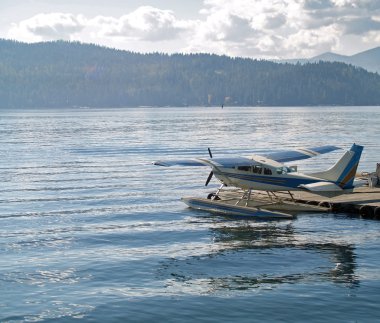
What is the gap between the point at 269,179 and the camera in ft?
122

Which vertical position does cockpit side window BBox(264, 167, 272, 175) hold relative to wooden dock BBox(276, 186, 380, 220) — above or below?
above

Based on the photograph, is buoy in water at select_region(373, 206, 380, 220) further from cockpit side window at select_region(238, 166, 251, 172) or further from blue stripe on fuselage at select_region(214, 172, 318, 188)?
cockpit side window at select_region(238, 166, 251, 172)

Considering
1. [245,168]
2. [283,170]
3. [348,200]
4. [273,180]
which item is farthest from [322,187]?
[245,168]

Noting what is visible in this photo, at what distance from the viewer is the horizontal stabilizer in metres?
35.5

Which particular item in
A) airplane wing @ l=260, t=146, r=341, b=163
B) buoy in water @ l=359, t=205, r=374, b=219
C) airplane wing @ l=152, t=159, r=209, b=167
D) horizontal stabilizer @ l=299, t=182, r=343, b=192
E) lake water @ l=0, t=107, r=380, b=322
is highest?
airplane wing @ l=260, t=146, r=341, b=163

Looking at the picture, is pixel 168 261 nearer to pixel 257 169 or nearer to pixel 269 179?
pixel 269 179

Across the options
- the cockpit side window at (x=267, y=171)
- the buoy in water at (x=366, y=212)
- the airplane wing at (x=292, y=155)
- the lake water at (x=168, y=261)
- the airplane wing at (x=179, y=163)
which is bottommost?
the lake water at (x=168, y=261)

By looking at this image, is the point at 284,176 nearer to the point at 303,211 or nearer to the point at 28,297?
the point at 303,211

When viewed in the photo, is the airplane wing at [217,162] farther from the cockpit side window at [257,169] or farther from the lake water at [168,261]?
the lake water at [168,261]

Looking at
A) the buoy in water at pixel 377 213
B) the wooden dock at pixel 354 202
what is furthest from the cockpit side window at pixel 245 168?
the buoy in water at pixel 377 213

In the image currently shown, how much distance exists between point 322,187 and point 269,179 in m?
3.39

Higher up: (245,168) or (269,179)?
(245,168)

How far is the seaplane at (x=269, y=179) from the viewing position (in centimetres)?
3628

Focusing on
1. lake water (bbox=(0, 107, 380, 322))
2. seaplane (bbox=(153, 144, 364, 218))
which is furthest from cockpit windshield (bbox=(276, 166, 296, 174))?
lake water (bbox=(0, 107, 380, 322))
